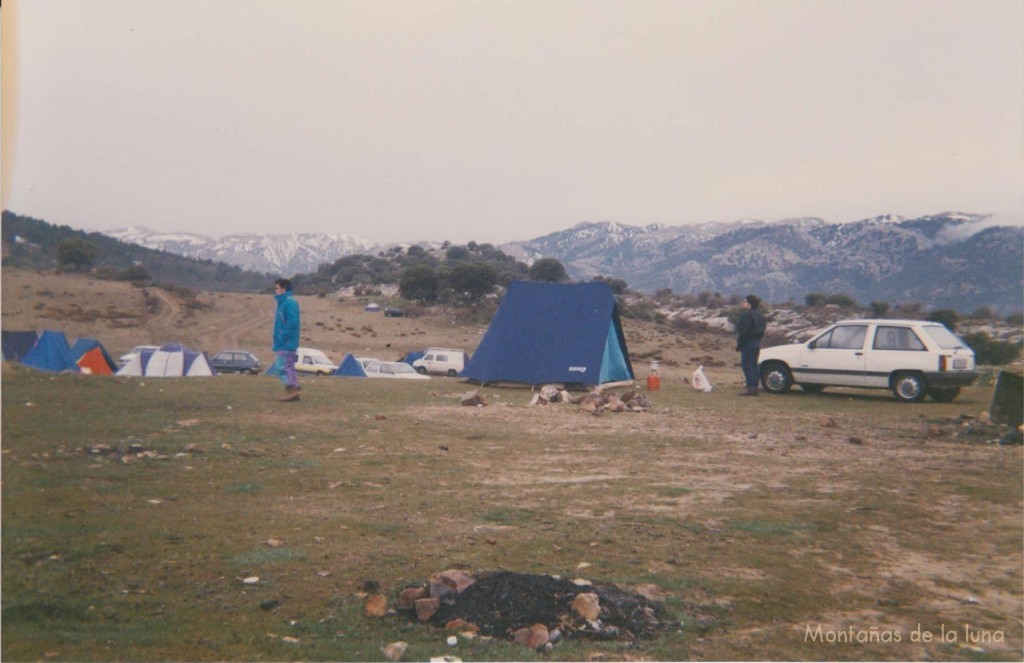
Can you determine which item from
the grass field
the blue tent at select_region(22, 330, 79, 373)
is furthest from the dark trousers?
the blue tent at select_region(22, 330, 79, 373)

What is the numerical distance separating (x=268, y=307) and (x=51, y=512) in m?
50.3

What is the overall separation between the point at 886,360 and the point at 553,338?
6.45 metres

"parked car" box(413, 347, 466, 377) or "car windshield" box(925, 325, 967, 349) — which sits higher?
"car windshield" box(925, 325, 967, 349)

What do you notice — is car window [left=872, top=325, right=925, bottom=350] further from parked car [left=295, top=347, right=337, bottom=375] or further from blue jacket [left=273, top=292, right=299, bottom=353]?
parked car [left=295, top=347, right=337, bottom=375]

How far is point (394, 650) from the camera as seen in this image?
3035 mm

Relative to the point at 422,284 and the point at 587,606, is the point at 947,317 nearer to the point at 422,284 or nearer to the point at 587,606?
the point at 422,284

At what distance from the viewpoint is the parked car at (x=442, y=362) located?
29.2 metres

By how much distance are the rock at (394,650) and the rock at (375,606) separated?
33 cm

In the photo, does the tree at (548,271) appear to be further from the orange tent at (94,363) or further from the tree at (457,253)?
the orange tent at (94,363)

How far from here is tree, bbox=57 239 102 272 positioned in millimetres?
6828

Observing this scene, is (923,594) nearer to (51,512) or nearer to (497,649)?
(497,649)

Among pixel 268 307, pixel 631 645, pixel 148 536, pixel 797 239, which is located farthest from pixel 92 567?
pixel 797 239

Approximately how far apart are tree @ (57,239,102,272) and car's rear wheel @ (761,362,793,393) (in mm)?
12255

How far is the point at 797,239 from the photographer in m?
99.8
